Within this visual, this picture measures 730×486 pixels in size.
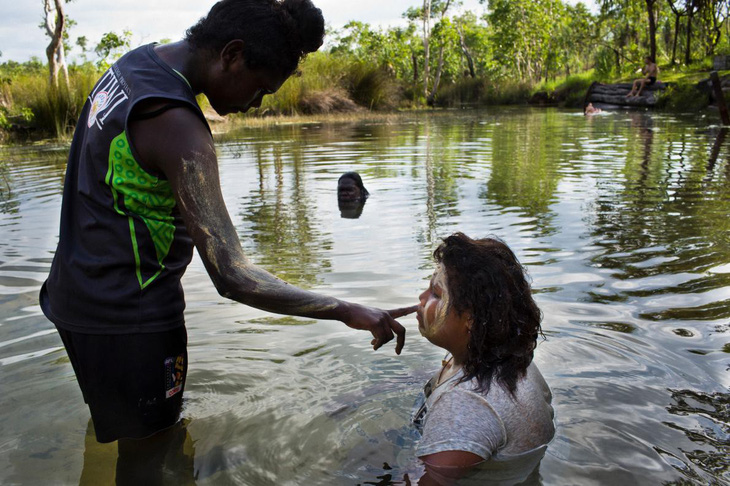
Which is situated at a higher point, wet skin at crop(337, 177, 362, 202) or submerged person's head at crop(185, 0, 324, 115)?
submerged person's head at crop(185, 0, 324, 115)

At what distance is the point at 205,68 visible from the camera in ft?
7.56

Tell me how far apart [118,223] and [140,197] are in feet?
0.38

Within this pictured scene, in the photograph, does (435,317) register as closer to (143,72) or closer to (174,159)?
(174,159)

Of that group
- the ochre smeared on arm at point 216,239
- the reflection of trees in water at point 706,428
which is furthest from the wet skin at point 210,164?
the reflection of trees in water at point 706,428

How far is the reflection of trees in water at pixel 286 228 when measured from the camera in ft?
18.1

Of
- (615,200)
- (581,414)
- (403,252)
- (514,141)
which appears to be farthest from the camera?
(514,141)

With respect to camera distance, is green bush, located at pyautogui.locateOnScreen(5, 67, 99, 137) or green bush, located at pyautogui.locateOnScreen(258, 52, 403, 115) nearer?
green bush, located at pyautogui.locateOnScreen(5, 67, 99, 137)

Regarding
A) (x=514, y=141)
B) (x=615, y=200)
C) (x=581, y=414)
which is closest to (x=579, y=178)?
(x=615, y=200)

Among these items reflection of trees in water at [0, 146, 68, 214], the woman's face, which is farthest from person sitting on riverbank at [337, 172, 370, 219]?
the woman's face

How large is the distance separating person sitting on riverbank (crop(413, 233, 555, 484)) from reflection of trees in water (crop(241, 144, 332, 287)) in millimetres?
2486

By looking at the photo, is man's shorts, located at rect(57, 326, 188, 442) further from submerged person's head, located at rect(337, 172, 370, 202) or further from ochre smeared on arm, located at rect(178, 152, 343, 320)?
submerged person's head, located at rect(337, 172, 370, 202)

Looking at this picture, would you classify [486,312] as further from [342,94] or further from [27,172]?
[342,94]

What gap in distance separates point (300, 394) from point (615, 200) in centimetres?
538

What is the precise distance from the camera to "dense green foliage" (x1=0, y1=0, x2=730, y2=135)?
18500 mm
